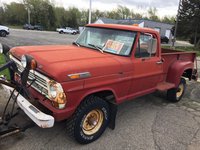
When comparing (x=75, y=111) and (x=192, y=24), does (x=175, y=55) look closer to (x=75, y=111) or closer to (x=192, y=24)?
(x=75, y=111)

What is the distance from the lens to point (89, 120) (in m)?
3.89

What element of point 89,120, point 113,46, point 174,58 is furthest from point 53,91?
point 174,58

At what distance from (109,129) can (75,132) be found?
0.96 m

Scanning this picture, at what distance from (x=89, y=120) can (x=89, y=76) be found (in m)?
0.86

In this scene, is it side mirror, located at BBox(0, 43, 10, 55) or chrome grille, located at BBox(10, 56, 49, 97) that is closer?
chrome grille, located at BBox(10, 56, 49, 97)

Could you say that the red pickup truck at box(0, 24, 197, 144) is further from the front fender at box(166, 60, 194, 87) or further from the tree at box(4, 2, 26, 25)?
the tree at box(4, 2, 26, 25)

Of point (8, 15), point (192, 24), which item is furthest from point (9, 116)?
point (8, 15)

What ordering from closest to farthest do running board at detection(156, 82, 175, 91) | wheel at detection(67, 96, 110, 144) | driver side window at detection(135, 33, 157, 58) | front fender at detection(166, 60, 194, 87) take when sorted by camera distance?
wheel at detection(67, 96, 110, 144) < driver side window at detection(135, 33, 157, 58) < running board at detection(156, 82, 175, 91) < front fender at detection(166, 60, 194, 87)

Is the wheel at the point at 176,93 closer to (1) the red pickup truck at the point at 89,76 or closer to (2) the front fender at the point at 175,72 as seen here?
(2) the front fender at the point at 175,72

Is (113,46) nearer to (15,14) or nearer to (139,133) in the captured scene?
(139,133)

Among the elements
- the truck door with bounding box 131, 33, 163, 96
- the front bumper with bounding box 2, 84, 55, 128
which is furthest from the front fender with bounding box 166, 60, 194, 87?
the front bumper with bounding box 2, 84, 55, 128

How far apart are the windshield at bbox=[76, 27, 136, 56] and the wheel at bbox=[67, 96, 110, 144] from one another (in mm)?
1154

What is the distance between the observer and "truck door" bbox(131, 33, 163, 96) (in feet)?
14.7

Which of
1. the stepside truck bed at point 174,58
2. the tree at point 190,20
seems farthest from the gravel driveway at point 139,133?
the tree at point 190,20
